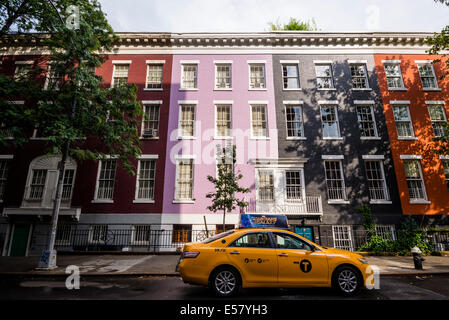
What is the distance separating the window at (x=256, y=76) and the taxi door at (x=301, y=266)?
13906mm

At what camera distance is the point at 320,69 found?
17.6m

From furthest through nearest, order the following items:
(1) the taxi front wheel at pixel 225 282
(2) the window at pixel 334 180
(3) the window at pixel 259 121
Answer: (3) the window at pixel 259 121 → (2) the window at pixel 334 180 → (1) the taxi front wheel at pixel 225 282

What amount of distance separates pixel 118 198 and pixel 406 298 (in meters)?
15.1

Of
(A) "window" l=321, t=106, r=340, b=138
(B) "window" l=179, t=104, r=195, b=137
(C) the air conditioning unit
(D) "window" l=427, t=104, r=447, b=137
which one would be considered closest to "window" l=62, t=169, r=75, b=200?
(C) the air conditioning unit

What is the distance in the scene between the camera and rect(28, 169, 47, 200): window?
14.8 meters

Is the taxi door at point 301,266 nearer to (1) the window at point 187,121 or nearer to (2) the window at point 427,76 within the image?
(1) the window at point 187,121

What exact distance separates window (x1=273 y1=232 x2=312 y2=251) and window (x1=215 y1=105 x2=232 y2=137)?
10.7 m

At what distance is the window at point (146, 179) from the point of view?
594 inches

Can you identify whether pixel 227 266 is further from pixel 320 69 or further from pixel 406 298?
pixel 320 69

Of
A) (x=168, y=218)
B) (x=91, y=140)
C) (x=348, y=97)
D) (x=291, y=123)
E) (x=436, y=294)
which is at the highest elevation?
(x=348, y=97)

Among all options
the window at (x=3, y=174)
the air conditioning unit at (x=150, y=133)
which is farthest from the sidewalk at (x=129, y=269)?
the air conditioning unit at (x=150, y=133)
